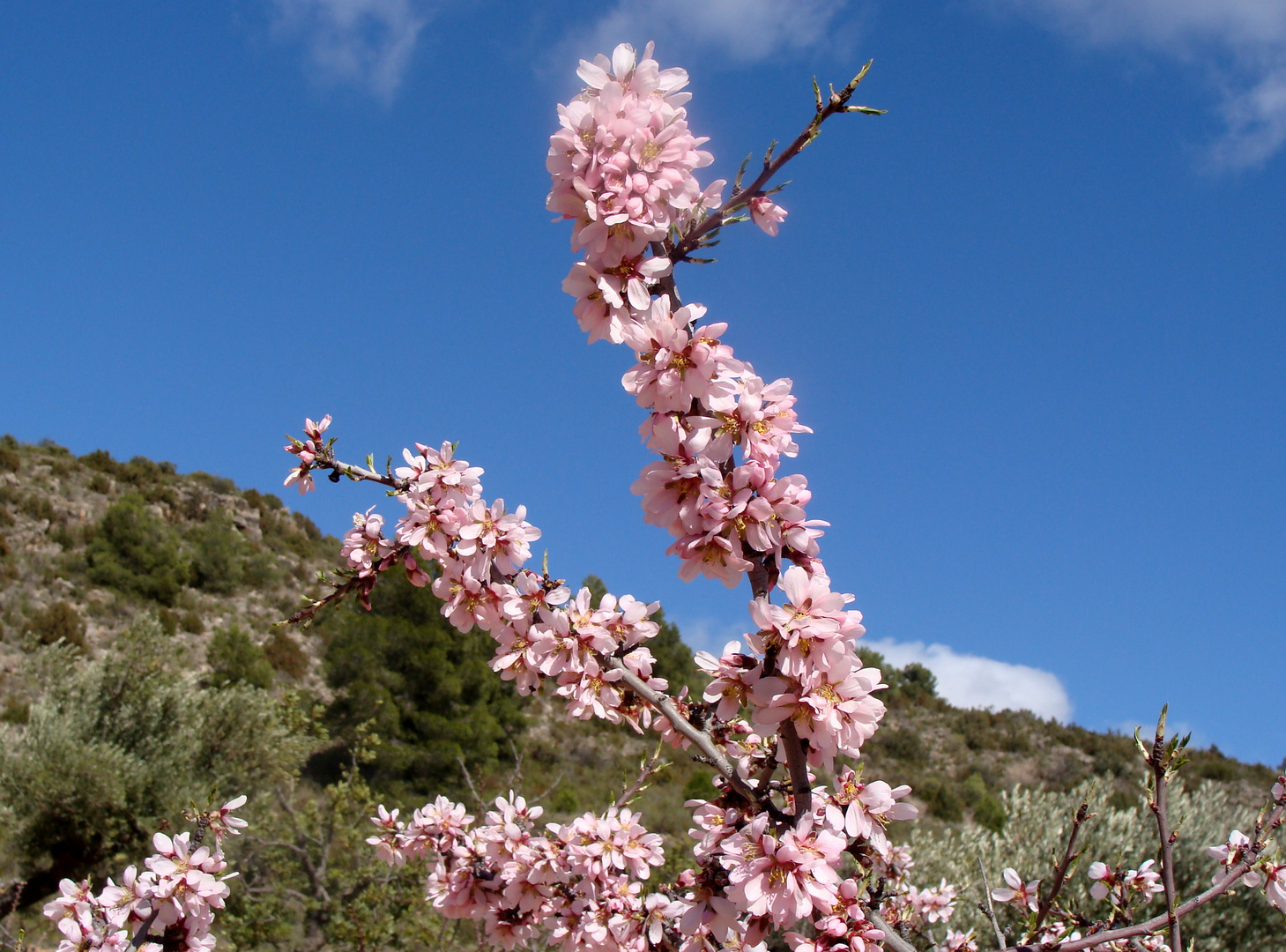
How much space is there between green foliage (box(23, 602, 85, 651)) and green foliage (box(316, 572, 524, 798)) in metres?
5.92

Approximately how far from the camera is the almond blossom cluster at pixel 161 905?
2281 mm

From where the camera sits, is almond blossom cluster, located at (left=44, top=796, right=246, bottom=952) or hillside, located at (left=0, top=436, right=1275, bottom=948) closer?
almond blossom cluster, located at (left=44, top=796, right=246, bottom=952)

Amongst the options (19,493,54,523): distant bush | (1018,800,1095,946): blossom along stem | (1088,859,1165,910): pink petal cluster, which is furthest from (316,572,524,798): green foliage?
(1018,800,1095,946): blossom along stem

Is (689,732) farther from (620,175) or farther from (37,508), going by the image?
(37,508)

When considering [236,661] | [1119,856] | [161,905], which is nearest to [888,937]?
[161,905]

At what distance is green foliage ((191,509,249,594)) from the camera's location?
85.1ft

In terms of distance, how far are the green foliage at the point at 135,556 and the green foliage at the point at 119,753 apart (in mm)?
10622

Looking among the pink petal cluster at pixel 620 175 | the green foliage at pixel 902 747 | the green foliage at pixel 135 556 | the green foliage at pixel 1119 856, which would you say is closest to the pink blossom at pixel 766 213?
the pink petal cluster at pixel 620 175

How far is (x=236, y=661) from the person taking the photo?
62.1ft

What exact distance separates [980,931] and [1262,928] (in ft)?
8.23

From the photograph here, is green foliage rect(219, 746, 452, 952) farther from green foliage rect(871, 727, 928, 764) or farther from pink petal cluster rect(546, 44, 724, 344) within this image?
green foliage rect(871, 727, 928, 764)

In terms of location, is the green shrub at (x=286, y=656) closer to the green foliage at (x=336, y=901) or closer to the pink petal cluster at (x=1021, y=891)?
the green foliage at (x=336, y=901)

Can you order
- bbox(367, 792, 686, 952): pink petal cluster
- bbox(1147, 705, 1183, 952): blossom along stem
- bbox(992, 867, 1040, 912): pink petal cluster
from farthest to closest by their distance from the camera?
bbox(992, 867, 1040, 912): pink petal cluster < bbox(367, 792, 686, 952): pink petal cluster < bbox(1147, 705, 1183, 952): blossom along stem

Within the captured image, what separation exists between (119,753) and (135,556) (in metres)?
15.4
